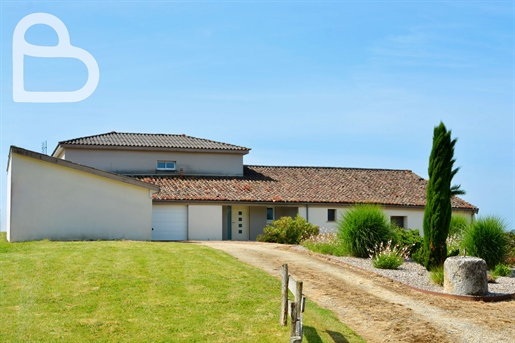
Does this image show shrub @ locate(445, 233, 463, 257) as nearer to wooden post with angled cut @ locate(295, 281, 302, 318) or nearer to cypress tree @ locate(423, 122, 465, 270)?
cypress tree @ locate(423, 122, 465, 270)

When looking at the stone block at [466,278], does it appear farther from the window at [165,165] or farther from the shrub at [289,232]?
the window at [165,165]

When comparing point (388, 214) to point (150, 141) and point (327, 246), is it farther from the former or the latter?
point (150, 141)

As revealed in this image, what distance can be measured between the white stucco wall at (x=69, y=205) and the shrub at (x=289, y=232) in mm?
7025

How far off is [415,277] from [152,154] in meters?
23.5

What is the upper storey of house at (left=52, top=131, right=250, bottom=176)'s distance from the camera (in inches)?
1531

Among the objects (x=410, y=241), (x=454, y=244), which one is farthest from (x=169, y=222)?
(x=454, y=244)

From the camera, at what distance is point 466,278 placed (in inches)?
690

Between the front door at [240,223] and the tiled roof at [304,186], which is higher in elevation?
the tiled roof at [304,186]

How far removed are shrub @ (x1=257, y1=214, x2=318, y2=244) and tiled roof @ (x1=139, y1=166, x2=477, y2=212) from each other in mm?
3433

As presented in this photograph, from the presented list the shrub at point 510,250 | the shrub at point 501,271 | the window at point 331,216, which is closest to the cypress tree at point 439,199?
the shrub at point 501,271

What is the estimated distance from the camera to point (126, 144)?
39688 millimetres

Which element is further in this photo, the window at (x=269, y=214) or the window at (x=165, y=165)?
the window at (x=165, y=165)

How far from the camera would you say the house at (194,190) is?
29.5 metres

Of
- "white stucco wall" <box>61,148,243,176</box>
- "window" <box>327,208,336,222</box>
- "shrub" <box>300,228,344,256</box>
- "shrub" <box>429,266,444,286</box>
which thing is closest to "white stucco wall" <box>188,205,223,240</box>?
"white stucco wall" <box>61,148,243,176</box>
